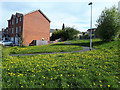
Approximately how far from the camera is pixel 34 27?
30.2 meters

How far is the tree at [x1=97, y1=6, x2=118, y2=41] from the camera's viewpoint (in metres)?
17.9

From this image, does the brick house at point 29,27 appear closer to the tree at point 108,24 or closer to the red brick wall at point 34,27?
the red brick wall at point 34,27

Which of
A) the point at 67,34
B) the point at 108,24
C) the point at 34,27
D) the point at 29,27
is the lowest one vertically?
the point at 108,24

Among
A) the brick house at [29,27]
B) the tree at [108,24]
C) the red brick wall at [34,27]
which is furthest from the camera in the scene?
the red brick wall at [34,27]

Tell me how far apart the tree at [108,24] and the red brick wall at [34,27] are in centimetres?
1917

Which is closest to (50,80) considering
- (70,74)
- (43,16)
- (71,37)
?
(70,74)

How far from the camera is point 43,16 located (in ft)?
108

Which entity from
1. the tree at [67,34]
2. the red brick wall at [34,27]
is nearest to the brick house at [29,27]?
the red brick wall at [34,27]

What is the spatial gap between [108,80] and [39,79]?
2.80m

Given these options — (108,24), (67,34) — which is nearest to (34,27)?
(67,34)

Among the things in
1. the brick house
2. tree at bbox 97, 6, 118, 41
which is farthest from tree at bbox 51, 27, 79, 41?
Result: tree at bbox 97, 6, 118, 41

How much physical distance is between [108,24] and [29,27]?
21707 millimetres

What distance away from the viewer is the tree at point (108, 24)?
17.9 metres

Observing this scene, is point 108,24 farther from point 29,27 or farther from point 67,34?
point 67,34
